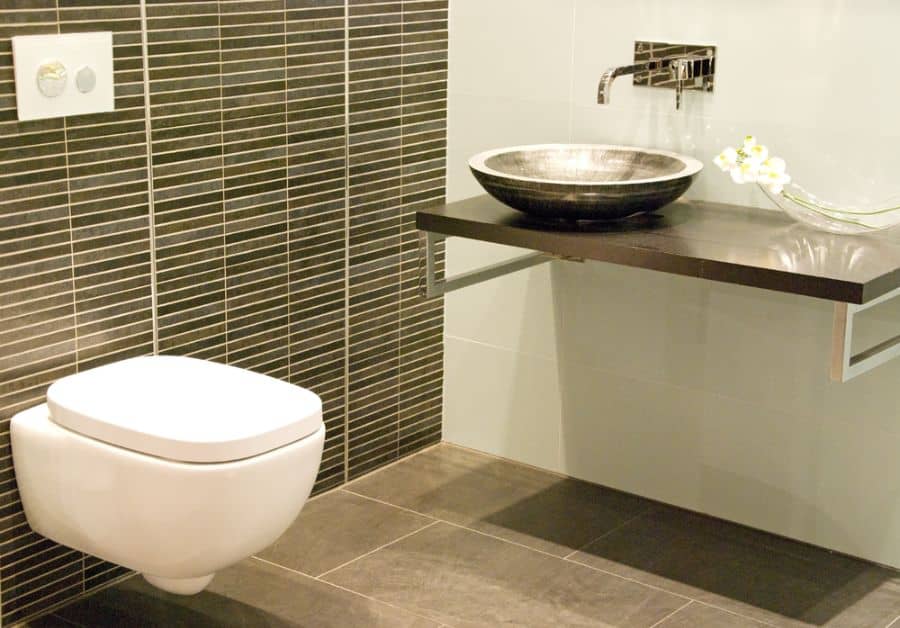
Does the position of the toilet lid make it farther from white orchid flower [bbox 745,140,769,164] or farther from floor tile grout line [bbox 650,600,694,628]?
white orchid flower [bbox 745,140,769,164]

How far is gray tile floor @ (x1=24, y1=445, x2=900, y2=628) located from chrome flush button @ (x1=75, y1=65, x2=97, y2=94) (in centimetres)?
98

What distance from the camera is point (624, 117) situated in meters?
2.91

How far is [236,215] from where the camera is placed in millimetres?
2699

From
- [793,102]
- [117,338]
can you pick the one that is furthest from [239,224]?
[793,102]

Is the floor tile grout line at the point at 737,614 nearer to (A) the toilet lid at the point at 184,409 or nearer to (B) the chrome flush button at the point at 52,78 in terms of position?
(A) the toilet lid at the point at 184,409

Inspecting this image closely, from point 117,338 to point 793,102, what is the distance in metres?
1.42

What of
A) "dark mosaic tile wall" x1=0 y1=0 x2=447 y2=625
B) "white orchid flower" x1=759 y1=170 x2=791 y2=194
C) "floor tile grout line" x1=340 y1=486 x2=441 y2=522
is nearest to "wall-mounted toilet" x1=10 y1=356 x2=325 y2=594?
"dark mosaic tile wall" x1=0 y1=0 x2=447 y2=625

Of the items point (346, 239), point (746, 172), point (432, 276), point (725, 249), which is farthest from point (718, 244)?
point (346, 239)

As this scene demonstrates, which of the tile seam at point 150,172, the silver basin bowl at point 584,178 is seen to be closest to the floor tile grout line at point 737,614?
the silver basin bowl at point 584,178

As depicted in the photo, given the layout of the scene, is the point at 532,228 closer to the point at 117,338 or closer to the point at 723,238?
the point at 723,238

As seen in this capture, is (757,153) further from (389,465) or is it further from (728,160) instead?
(389,465)

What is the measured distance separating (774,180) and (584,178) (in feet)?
1.51

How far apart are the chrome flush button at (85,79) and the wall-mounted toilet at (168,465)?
51 centimetres

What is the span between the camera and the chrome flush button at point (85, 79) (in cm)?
231
